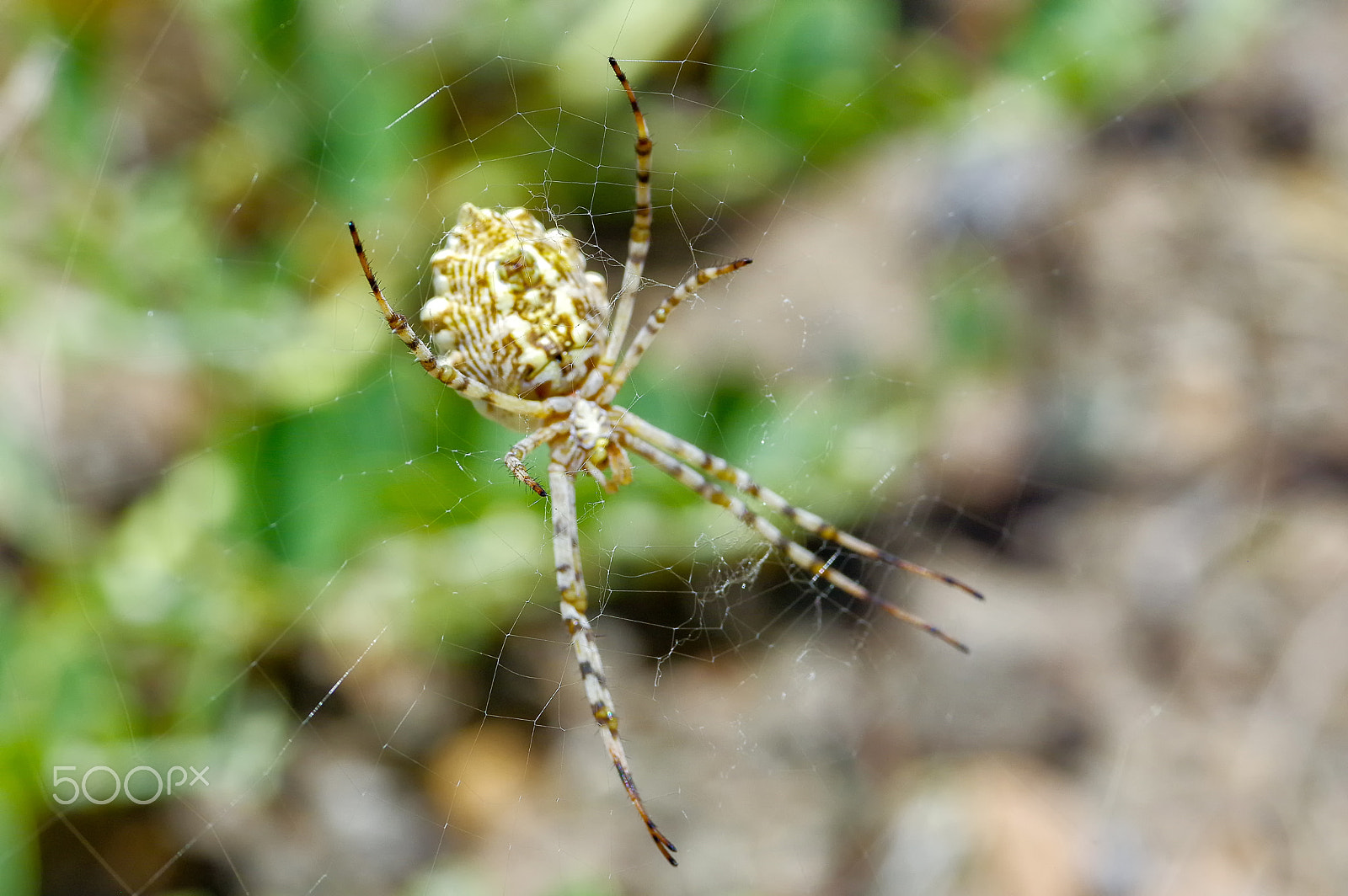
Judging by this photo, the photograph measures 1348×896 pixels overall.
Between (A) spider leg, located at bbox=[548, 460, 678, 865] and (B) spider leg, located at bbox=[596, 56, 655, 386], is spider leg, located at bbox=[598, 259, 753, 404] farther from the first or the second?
(A) spider leg, located at bbox=[548, 460, 678, 865]

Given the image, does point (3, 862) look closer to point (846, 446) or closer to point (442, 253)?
point (442, 253)

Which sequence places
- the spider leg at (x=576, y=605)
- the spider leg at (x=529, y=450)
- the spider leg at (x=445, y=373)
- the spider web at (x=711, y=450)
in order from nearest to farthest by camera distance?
the spider leg at (x=445, y=373) < the spider leg at (x=529, y=450) < the spider leg at (x=576, y=605) < the spider web at (x=711, y=450)

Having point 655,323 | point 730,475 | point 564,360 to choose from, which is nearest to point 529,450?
point 564,360

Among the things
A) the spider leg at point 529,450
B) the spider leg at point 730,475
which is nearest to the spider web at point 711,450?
the spider leg at point 730,475

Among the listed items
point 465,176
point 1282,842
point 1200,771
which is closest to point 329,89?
point 465,176

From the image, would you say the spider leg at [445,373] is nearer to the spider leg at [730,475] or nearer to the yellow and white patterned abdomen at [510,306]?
the yellow and white patterned abdomen at [510,306]

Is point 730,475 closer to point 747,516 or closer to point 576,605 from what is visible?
point 747,516
